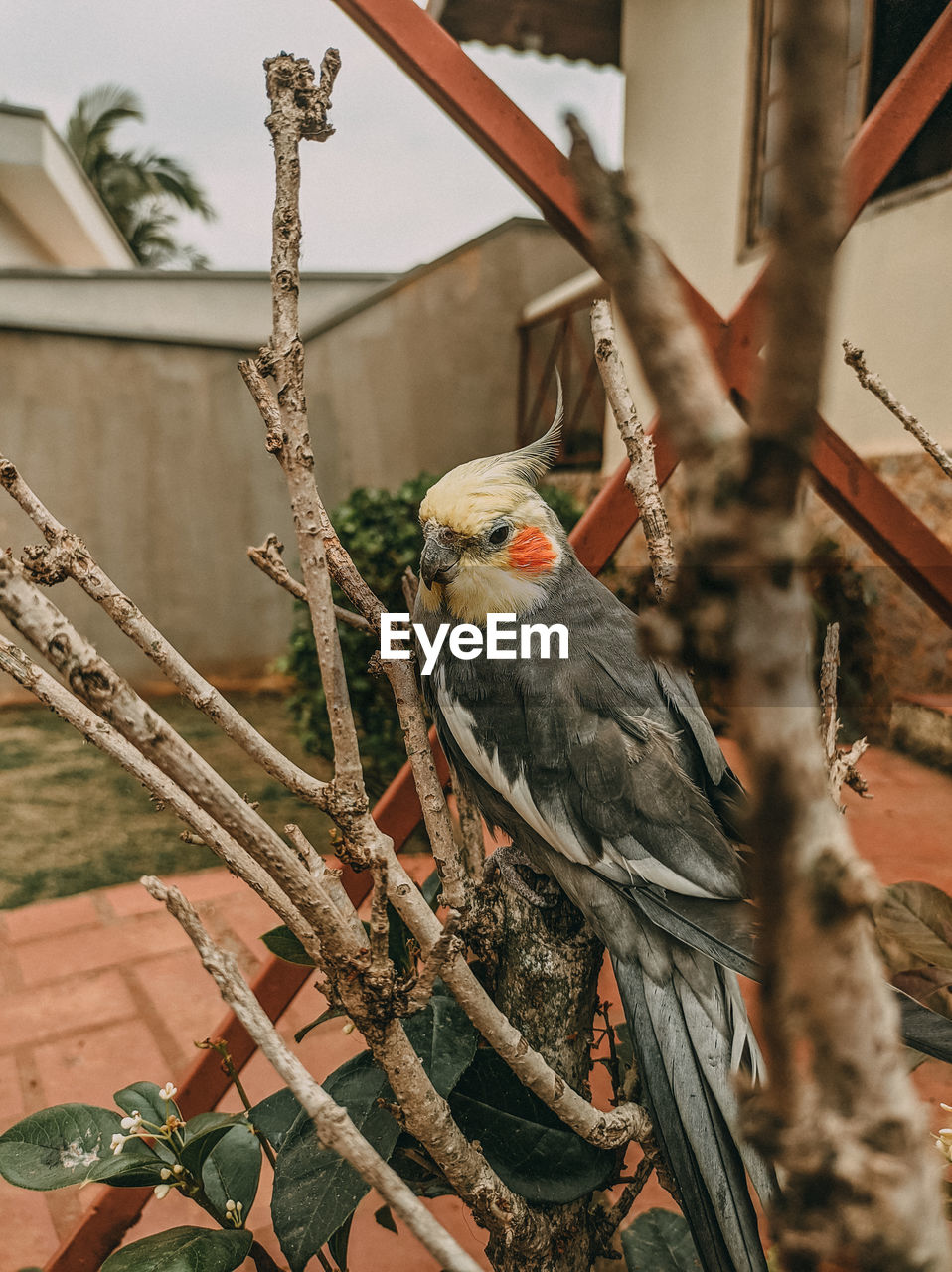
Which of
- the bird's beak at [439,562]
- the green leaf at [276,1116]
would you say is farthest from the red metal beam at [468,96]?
the green leaf at [276,1116]

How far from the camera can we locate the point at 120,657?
2.93 metres

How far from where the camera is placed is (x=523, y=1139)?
62 centimetres

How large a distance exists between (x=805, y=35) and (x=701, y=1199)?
671 millimetres

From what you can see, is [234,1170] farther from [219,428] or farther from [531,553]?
[219,428]

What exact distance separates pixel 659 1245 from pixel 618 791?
1.71ft

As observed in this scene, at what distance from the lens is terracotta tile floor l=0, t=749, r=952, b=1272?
106cm

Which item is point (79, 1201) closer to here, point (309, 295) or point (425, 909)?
point (425, 909)

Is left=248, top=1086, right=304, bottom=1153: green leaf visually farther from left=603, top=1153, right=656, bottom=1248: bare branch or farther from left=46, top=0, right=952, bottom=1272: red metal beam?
left=603, top=1153, right=656, bottom=1248: bare branch

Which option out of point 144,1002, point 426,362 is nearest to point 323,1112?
point 144,1002

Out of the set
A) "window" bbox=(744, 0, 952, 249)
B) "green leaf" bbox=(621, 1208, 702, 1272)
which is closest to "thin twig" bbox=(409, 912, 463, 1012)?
"green leaf" bbox=(621, 1208, 702, 1272)

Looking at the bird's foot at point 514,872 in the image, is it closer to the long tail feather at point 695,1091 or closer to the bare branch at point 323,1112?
the long tail feather at point 695,1091

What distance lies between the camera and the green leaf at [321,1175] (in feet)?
1.84

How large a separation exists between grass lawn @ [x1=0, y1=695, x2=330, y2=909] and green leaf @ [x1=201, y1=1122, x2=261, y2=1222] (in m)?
1.18

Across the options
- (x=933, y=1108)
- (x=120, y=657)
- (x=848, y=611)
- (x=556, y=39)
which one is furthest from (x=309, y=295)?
(x=933, y=1108)
